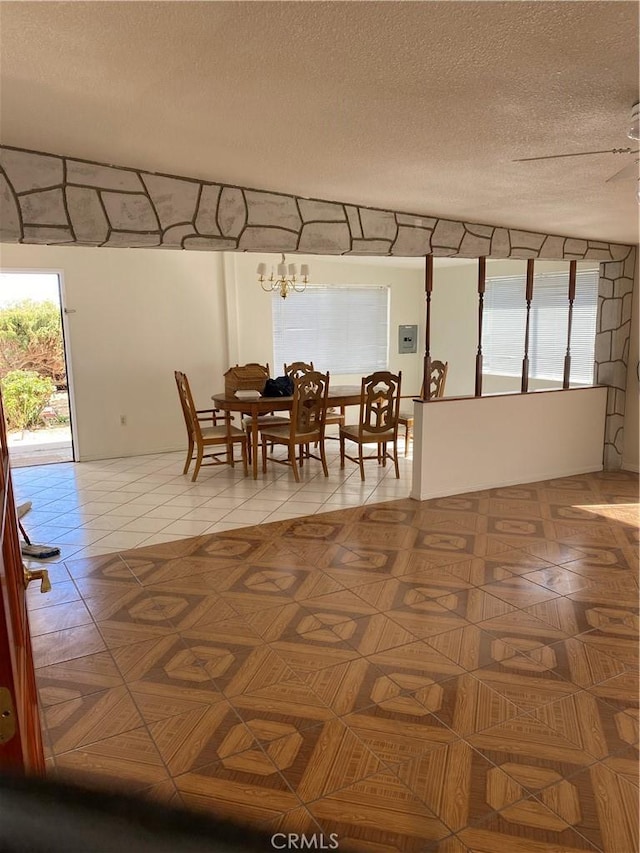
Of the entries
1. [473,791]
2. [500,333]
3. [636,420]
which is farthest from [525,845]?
[500,333]

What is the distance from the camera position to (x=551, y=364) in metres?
6.93

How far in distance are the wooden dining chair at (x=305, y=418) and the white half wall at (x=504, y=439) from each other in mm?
940

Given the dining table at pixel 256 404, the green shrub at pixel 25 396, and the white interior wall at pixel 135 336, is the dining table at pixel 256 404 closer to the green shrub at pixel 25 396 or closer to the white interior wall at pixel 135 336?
the white interior wall at pixel 135 336

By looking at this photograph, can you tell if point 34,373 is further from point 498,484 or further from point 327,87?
point 327,87

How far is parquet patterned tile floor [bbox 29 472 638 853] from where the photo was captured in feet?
6.15

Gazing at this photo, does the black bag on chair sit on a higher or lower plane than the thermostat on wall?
lower

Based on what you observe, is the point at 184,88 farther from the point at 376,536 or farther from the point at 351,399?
the point at 351,399

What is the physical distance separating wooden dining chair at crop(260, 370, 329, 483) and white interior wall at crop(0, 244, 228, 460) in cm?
163

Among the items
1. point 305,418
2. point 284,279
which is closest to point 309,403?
point 305,418

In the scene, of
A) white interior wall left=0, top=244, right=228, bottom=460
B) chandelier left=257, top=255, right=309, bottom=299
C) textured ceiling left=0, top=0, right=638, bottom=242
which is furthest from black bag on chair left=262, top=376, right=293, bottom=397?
textured ceiling left=0, top=0, right=638, bottom=242

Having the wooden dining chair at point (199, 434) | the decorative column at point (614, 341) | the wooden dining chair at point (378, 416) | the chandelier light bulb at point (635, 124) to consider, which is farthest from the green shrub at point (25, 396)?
the chandelier light bulb at point (635, 124)

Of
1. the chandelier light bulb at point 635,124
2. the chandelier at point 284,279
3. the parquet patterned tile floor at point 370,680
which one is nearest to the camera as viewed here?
the parquet patterned tile floor at point 370,680

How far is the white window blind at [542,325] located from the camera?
260 inches

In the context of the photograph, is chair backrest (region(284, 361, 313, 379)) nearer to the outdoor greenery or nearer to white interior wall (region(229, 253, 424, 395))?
white interior wall (region(229, 253, 424, 395))
